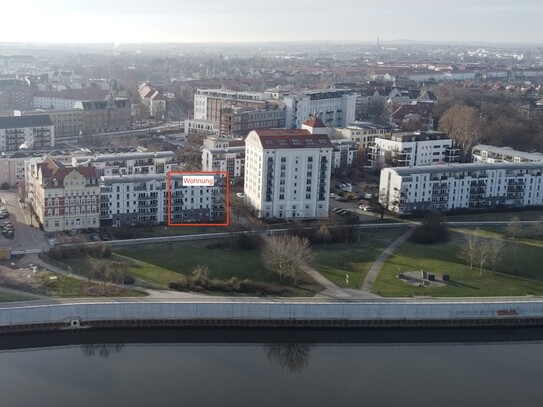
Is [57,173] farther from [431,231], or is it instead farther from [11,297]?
[431,231]

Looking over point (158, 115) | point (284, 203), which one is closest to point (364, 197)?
point (284, 203)

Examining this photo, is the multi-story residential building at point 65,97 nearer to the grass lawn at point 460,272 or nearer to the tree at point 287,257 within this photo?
the tree at point 287,257

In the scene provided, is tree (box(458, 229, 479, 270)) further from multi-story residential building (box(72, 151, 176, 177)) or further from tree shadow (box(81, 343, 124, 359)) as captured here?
multi-story residential building (box(72, 151, 176, 177))

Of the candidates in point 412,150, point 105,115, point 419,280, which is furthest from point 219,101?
point 419,280

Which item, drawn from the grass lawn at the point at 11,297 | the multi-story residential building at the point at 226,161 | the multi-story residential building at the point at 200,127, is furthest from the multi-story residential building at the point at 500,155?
the grass lawn at the point at 11,297

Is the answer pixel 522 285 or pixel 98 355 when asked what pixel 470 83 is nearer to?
pixel 522 285

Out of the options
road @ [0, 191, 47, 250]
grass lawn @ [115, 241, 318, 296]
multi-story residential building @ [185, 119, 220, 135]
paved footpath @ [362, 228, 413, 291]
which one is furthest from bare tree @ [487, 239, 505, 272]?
multi-story residential building @ [185, 119, 220, 135]

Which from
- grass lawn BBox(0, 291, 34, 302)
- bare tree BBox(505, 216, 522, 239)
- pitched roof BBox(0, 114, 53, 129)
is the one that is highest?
pitched roof BBox(0, 114, 53, 129)
